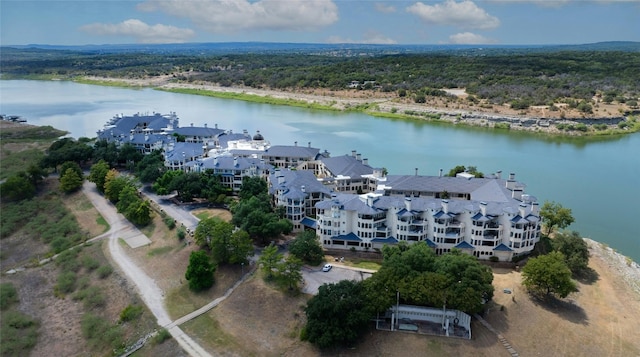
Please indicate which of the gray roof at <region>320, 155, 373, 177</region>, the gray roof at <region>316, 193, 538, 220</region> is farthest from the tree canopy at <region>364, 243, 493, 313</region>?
the gray roof at <region>320, 155, 373, 177</region>

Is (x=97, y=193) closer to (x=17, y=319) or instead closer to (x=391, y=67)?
(x=17, y=319)

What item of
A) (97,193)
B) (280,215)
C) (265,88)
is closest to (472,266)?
(280,215)

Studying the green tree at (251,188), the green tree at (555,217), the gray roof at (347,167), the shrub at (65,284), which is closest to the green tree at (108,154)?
the green tree at (251,188)

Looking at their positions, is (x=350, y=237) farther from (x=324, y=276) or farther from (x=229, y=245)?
(x=229, y=245)

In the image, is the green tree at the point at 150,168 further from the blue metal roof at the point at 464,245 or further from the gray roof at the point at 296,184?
the blue metal roof at the point at 464,245

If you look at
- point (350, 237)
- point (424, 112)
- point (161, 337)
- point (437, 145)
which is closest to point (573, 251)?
point (350, 237)

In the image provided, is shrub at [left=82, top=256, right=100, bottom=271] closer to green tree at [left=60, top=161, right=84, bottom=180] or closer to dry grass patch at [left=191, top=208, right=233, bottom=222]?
dry grass patch at [left=191, top=208, right=233, bottom=222]
